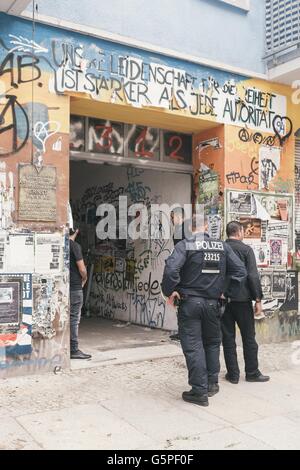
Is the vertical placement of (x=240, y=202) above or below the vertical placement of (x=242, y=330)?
above

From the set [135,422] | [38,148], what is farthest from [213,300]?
[38,148]

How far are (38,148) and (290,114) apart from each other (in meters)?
4.53

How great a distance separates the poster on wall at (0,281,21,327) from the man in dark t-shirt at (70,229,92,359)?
36.8 inches

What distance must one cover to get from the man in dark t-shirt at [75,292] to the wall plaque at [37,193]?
2.35ft

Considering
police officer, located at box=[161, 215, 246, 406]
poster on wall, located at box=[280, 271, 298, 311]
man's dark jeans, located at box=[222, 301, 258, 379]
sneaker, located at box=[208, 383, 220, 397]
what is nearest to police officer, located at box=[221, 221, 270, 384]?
man's dark jeans, located at box=[222, 301, 258, 379]

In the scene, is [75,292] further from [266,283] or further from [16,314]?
[266,283]

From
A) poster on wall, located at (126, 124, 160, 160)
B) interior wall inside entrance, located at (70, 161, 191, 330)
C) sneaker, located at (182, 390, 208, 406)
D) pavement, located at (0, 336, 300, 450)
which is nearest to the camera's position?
pavement, located at (0, 336, 300, 450)

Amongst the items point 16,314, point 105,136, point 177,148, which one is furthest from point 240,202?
point 16,314

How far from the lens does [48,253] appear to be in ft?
20.3

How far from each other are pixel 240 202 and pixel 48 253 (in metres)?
3.25

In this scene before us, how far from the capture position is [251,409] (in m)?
5.05

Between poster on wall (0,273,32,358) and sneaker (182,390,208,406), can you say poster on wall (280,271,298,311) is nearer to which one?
sneaker (182,390,208,406)

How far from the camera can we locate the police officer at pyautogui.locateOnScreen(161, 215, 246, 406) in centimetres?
514

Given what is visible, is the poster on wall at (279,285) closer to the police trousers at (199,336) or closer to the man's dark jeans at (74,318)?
the police trousers at (199,336)
